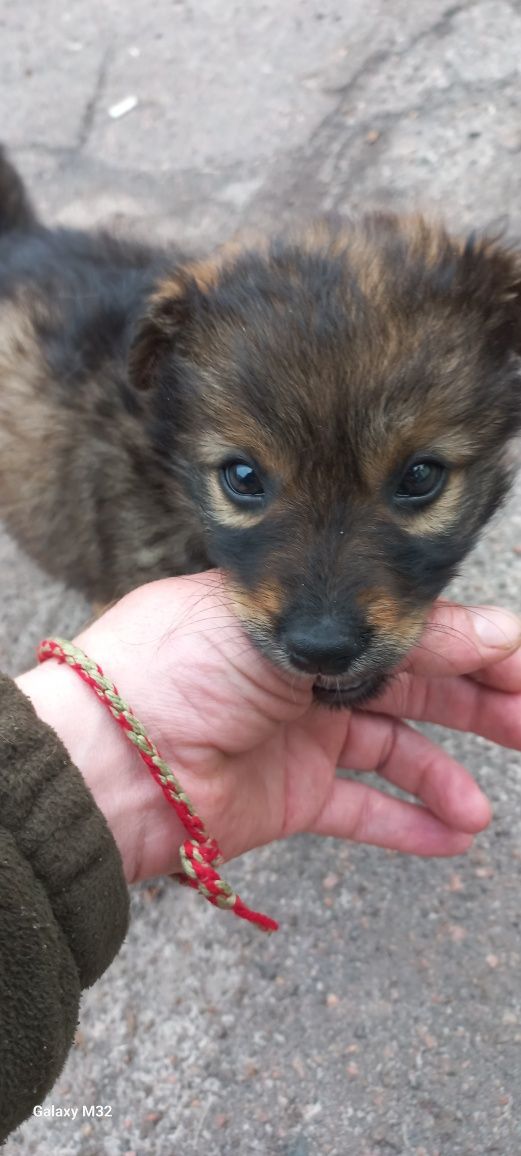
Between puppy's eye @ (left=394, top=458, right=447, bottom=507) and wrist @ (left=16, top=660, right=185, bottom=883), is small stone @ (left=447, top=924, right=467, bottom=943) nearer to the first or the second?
wrist @ (left=16, top=660, right=185, bottom=883)

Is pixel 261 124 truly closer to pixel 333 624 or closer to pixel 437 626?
pixel 437 626

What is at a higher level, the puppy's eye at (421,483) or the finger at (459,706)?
the puppy's eye at (421,483)

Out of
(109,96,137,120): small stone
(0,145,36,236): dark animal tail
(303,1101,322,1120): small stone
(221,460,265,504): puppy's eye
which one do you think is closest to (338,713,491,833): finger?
(303,1101,322,1120): small stone

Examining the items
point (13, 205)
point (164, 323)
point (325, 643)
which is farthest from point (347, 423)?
point (13, 205)

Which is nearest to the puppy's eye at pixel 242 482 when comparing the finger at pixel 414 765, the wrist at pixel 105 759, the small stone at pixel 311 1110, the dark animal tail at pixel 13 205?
the wrist at pixel 105 759

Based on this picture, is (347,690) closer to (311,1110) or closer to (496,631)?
(496,631)

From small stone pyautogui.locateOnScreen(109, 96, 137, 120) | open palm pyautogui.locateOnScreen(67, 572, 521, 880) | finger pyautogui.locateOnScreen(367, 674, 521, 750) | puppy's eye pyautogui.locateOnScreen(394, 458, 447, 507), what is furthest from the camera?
small stone pyautogui.locateOnScreen(109, 96, 137, 120)

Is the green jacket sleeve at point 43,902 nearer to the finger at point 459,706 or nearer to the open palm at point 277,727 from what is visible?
the open palm at point 277,727
